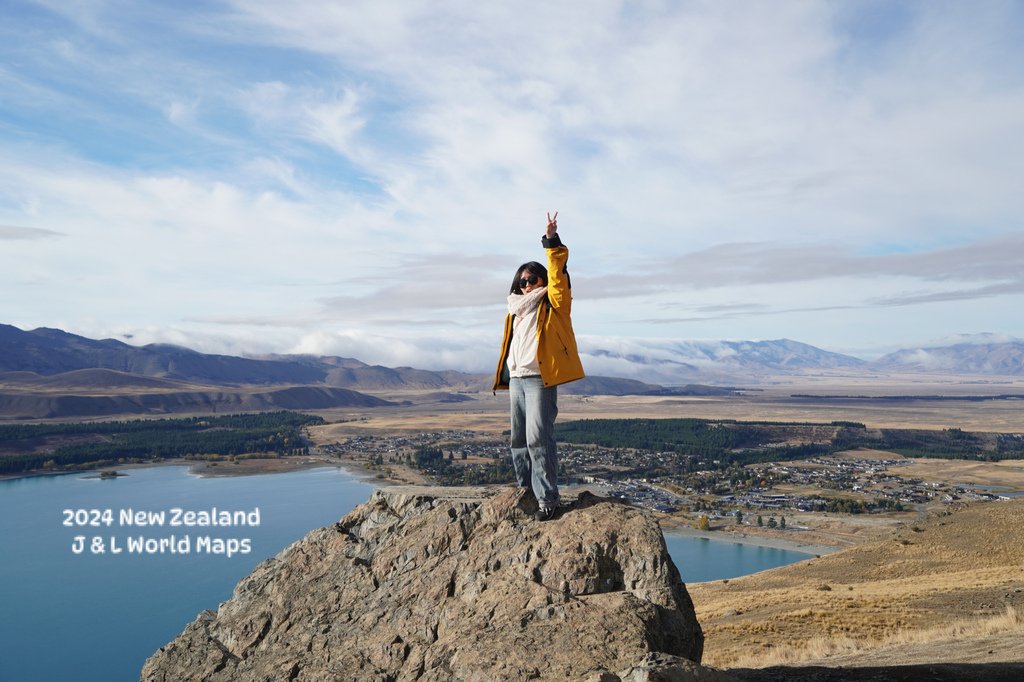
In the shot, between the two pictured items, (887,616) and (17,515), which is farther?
(17,515)

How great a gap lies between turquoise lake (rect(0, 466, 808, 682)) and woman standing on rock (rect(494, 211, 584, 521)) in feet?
111

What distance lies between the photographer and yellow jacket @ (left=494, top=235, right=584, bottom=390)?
726cm

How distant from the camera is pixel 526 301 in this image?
7535 mm

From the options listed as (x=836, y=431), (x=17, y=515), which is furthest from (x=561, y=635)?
(x=836, y=431)

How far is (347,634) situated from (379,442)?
131 meters

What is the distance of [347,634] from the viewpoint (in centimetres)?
736

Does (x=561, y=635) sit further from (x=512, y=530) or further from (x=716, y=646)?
(x=716, y=646)

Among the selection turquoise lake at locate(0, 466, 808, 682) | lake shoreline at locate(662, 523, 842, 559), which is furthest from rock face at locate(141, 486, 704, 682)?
lake shoreline at locate(662, 523, 842, 559)

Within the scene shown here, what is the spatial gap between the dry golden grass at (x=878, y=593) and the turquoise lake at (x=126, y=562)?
18.1 metres

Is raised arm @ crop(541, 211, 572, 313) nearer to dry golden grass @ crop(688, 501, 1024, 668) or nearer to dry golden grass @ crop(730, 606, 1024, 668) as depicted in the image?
dry golden grass @ crop(688, 501, 1024, 668)

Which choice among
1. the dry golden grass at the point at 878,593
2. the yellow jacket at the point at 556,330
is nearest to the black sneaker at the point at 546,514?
the yellow jacket at the point at 556,330

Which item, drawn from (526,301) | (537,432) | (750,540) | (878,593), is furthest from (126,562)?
(526,301)

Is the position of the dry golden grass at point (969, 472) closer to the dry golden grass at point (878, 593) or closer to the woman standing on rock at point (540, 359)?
the dry golden grass at point (878, 593)

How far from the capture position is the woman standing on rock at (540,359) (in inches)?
288
